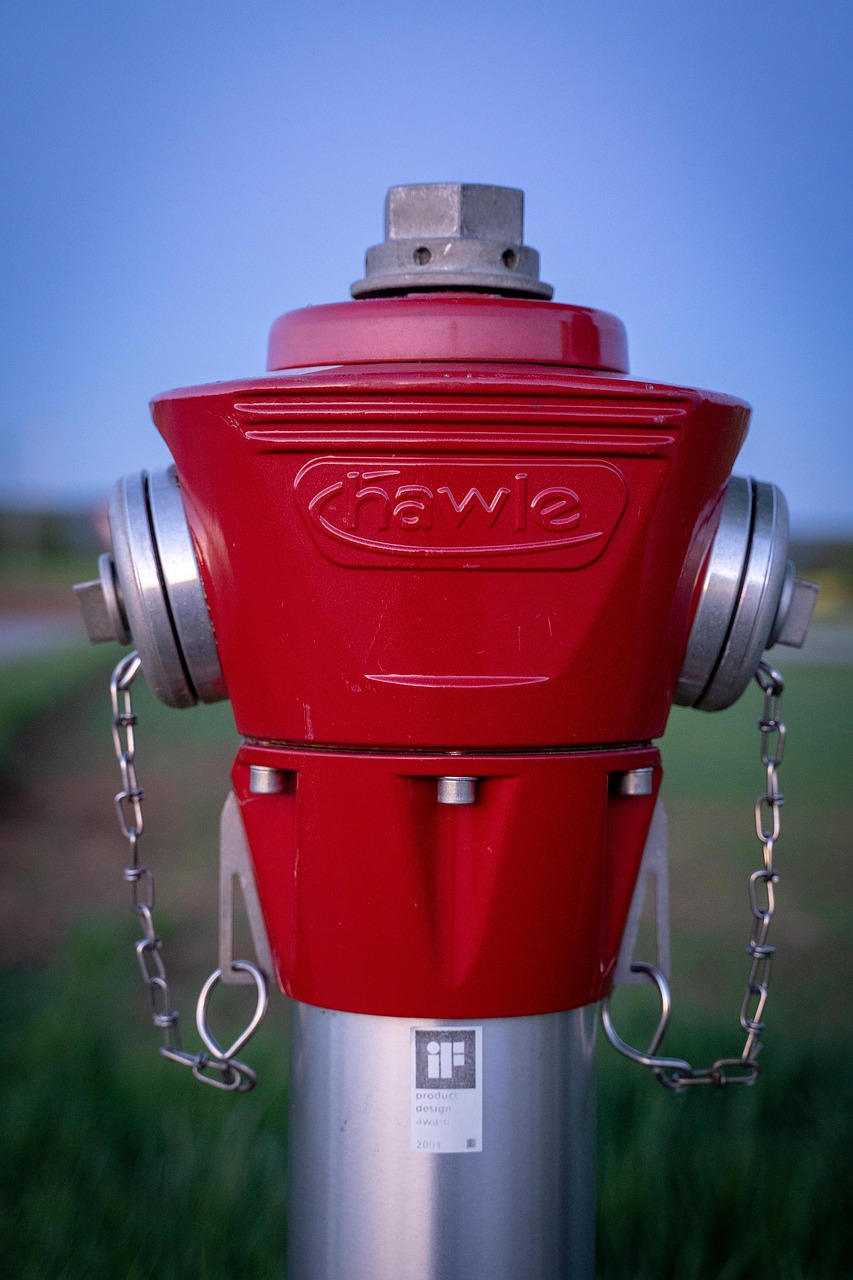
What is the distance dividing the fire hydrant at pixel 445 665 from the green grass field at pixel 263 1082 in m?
0.67

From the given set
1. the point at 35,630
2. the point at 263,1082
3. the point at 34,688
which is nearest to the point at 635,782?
the point at 263,1082

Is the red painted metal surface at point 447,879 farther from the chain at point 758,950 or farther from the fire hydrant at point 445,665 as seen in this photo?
the chain at point 758,950

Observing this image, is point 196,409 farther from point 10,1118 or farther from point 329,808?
point 10,1118

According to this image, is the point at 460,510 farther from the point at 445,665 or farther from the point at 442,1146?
the point at 442,1146

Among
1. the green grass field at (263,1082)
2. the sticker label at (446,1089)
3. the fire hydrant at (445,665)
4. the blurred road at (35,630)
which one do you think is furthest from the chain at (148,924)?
the blurred road at (35,630)

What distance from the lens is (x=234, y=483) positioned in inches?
40.5

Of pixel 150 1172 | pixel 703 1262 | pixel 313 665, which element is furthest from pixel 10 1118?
pixel 313 665

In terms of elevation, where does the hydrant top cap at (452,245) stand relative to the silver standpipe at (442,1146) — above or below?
above

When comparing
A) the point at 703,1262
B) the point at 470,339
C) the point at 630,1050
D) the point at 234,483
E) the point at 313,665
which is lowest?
the point at 703,1262

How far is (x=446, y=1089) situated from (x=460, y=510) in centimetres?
46

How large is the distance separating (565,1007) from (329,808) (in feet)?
0.84

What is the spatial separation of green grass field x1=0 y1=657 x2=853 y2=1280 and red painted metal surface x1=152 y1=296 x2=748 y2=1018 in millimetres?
836

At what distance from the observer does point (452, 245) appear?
3.77 feet

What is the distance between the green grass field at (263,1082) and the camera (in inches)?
68.7
